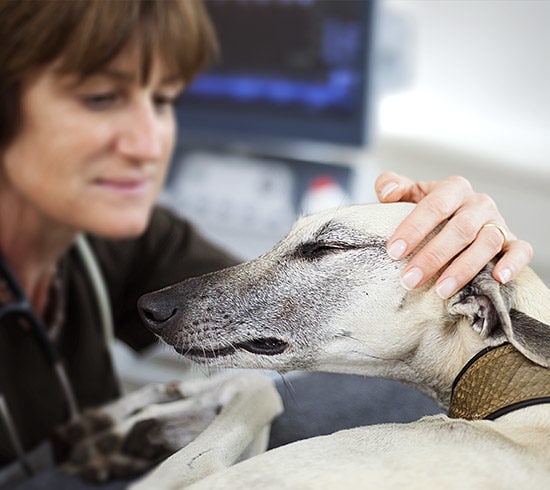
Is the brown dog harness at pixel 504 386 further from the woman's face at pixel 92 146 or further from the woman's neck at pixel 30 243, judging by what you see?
the woman's neck at pixel 30 243

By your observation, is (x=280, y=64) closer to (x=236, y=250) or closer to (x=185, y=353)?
(x=236, y=250)

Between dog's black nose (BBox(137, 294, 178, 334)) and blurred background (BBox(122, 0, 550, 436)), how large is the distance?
2.43 ft

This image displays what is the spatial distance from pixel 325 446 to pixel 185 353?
129 millimetres

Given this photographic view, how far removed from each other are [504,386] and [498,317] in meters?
0.05

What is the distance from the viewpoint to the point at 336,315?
554mm

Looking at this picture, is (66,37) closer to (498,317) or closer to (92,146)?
(92,146)

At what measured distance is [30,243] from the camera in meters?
0.98

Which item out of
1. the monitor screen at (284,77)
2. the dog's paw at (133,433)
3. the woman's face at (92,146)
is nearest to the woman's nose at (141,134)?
the woman's face at (92,146)

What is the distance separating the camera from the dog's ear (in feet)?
1.52

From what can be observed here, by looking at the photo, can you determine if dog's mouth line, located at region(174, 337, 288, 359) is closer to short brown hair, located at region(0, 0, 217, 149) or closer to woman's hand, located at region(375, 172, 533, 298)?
woman's hand, located at region(375, 172, 533, 298)

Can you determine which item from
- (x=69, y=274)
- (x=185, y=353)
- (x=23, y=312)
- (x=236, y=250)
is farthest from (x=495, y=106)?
(x=185, y=353)

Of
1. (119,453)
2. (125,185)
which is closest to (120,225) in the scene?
(125,185)

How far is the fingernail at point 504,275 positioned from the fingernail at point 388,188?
0.10m

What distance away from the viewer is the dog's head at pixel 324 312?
54 cm
